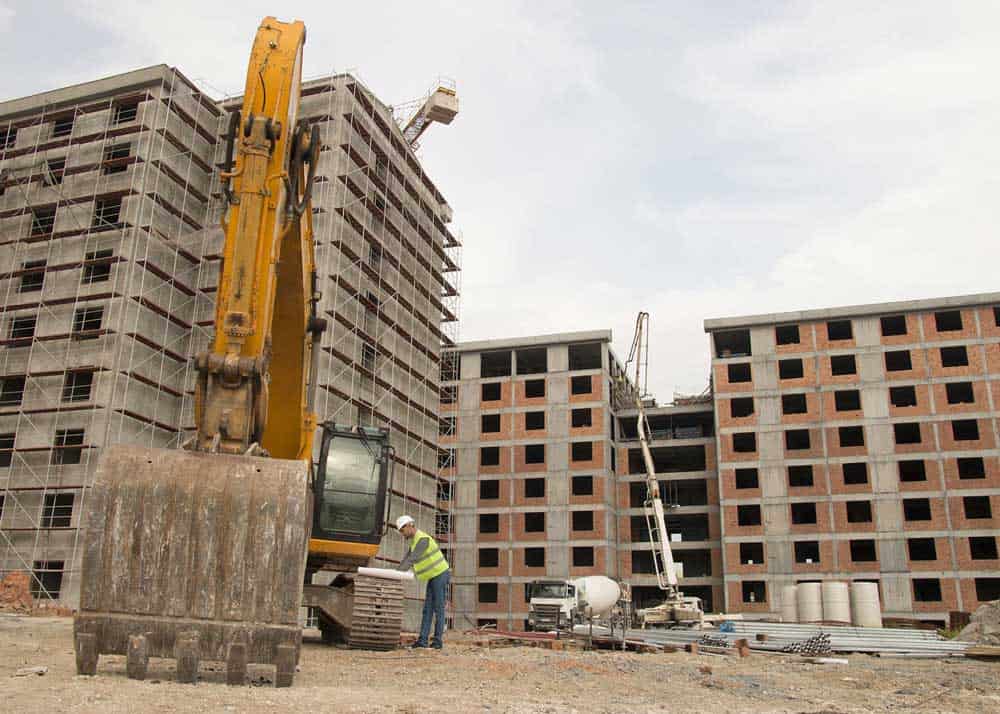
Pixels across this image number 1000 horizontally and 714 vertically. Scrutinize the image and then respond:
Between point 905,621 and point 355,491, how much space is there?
3560cm

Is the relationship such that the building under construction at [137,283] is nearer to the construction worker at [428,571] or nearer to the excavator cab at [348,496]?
the excavator cab at [348,496]

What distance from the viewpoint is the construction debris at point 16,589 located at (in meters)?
28.7

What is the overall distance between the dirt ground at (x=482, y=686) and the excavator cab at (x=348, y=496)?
1.39 meters

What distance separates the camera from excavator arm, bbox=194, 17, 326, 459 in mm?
7957

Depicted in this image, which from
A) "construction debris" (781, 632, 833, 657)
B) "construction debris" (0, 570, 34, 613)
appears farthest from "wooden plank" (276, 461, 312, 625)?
"construction debris" (0, 570, 34, 613)

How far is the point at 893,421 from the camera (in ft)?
154

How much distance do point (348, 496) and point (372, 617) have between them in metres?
1.76

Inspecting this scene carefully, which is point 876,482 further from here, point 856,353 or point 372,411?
point 372,411

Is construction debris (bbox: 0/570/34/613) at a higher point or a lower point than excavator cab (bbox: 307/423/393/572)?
lower

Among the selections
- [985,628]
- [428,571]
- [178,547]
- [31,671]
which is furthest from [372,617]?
[985,628]

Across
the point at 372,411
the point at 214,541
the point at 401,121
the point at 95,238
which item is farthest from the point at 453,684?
the point at 401,121

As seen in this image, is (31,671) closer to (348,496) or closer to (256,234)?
(256,234)

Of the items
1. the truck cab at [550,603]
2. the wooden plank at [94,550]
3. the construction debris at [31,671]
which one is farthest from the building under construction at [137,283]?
the wooden plank at [94,550]

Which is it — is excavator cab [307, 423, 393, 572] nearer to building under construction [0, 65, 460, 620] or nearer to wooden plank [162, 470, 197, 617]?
wooden plank [162, 470, 197, 617]
